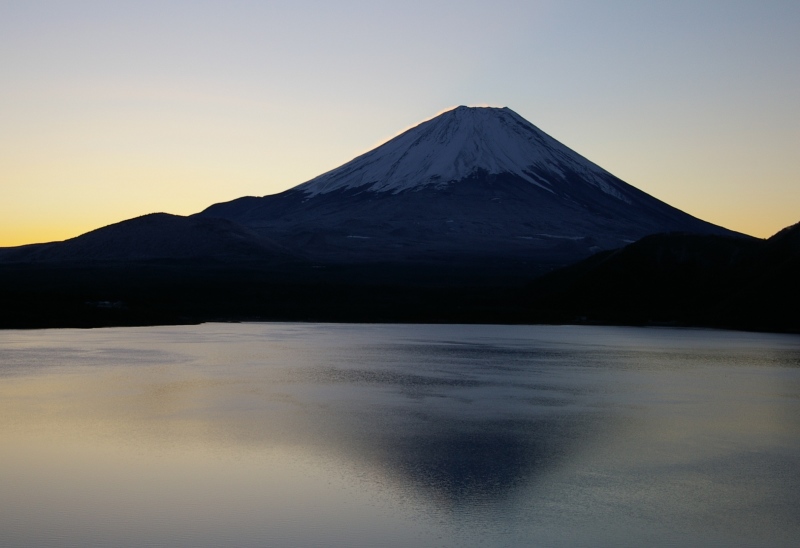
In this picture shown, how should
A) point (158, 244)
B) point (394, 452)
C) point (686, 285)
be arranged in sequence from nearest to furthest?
point (394, 452)
point (686, 285)
point (158, 244)

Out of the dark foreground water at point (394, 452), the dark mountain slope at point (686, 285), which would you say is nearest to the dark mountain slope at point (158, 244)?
the dark mountain slope at point (686, 285)

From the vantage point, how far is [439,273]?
445ft

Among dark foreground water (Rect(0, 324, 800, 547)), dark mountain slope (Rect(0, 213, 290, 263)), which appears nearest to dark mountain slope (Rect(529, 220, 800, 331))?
dark foreground water (Rect(0, 324, 800, 547))

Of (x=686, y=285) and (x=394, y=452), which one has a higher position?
(x=686, y=285)

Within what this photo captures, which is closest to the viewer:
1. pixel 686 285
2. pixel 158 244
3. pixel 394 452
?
pixel 394 452

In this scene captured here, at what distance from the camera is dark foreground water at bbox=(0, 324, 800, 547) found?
14.2 metres

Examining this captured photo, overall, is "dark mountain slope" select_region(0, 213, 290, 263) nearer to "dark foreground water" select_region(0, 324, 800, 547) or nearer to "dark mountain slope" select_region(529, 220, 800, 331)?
"dark mountain slope" select_region(529, 220, 800, 331)

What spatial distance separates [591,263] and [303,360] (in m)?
58.0

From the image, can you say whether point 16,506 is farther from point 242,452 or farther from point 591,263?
point 591,263

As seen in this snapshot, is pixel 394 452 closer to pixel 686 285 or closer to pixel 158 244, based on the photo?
pixel 686 285

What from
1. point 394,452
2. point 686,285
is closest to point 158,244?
point 686,285

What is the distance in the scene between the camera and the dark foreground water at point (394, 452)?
14250 mm

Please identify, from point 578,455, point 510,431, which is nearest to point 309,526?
point 578,455

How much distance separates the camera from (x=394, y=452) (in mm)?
19734
